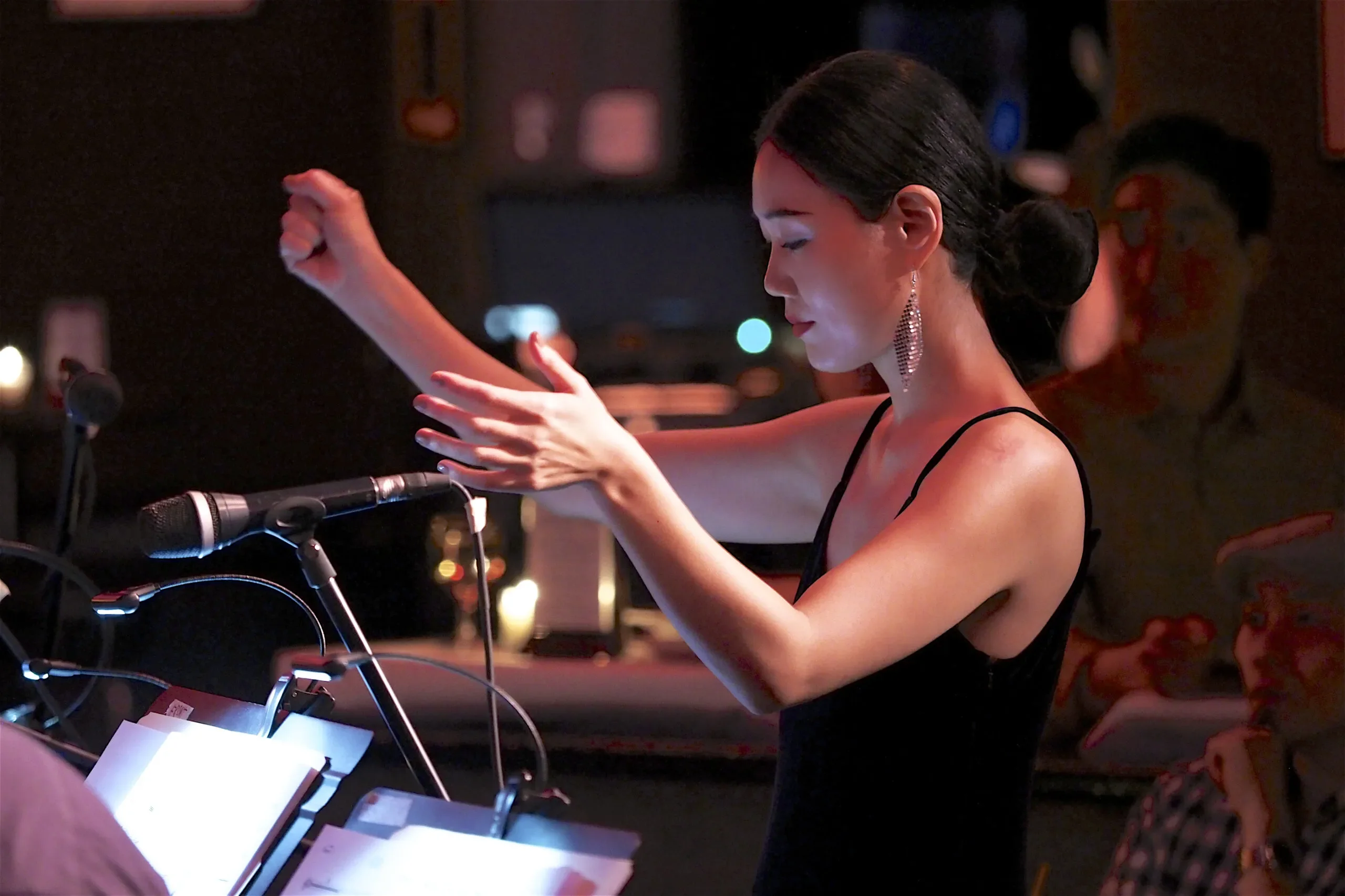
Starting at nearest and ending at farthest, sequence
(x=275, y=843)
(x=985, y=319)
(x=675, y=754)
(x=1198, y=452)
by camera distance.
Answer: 1. (x=275, y=843)
2. (x=985, y=319)
3. (x=1198, y=452)
4. (x=675, y=754)

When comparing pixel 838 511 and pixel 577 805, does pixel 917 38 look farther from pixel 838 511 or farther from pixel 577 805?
pixel 577 805

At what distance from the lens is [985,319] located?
50.8 inches

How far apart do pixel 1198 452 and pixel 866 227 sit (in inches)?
30.4

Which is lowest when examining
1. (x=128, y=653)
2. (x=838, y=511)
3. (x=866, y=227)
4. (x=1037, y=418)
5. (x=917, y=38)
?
(x=128, y=653)

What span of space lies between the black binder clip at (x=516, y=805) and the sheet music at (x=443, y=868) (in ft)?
0.05

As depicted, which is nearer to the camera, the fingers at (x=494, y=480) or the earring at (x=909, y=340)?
the fingers at (x=494, y=480)

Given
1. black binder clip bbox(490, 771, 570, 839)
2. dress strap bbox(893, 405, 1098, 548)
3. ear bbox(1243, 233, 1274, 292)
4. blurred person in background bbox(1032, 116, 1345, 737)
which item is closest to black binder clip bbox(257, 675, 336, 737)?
black binder clip bbox(490, 771, 570, 839)

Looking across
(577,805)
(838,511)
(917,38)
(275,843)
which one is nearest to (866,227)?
(838,511)

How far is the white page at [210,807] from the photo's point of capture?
0.97 metres

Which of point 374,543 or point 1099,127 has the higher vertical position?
point 1099,127

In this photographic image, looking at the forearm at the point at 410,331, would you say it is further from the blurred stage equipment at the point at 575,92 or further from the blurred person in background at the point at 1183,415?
the blurred person in background at the point at 1183,415

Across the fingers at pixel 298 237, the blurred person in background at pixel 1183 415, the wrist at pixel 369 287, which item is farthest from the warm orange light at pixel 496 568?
the blurred person in background at pixel 1183 415

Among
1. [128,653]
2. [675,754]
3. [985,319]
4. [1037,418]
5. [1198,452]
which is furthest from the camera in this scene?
A: [128,653]

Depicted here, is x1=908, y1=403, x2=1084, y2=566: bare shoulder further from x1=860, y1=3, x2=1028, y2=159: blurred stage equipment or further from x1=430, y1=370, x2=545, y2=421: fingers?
x1=860, y1=3, x2=1028, y2=159: blurred stage equipment
